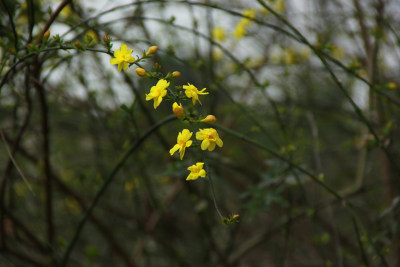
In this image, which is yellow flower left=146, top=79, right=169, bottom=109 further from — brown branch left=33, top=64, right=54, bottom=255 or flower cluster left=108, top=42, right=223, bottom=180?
brown branch left=33, top=64, right=54, bottom=255

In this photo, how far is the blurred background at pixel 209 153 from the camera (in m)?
2.24

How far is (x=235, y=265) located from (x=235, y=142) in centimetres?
142

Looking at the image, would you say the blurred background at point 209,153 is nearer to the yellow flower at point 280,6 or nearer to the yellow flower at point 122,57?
the yellow flower at point 280,6

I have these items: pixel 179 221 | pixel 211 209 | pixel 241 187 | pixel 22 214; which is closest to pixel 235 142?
pixel 241 187

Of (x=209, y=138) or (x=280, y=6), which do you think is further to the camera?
(x=280, y=6)

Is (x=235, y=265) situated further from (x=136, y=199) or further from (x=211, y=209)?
(x=136, y=199)

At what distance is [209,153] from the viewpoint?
91.7 inches

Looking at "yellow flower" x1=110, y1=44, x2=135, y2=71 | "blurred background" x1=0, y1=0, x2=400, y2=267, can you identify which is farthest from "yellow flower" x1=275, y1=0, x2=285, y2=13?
"yellow flower" x1=110, y1=44, x2=135, y2=71

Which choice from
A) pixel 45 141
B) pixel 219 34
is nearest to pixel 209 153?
pixel 45 141

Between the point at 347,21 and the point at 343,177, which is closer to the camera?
the point at 347,21

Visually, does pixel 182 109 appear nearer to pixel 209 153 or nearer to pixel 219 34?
pixel 209 153

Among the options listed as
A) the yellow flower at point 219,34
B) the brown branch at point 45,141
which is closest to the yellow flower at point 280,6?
the yellow flower at point 219,34

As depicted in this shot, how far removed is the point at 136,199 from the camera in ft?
9.12

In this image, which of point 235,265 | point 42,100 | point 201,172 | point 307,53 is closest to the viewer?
point 201,172
